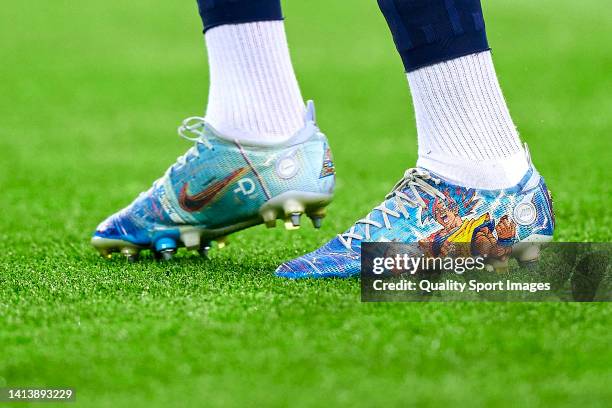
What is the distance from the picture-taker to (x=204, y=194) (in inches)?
80.6

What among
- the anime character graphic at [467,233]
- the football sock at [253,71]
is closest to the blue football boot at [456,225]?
the anime character graphic at [467,233]

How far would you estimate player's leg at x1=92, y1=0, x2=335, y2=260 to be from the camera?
1.99m

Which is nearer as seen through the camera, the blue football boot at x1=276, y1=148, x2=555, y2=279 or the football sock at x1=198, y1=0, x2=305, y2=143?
the blue football boot at x1=276, y1=148, x2=555, y2=279

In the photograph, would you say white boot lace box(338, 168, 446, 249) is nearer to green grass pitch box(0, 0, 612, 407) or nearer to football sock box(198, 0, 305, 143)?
green grass pitch box(0, 0, 612, 407)

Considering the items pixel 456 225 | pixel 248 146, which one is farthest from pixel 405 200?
pixel 248 146

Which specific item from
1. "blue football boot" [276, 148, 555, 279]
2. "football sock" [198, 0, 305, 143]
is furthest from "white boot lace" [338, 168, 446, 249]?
"football sock" [198, 0, 305, 143]

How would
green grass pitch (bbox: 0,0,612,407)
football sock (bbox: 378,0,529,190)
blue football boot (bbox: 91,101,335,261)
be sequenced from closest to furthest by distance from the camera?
green grass pitch (bbox: 0,0,612,407) < football sock (bbox: 378,0,529,190) < blue football boot (bbox: 91,101,335,261)

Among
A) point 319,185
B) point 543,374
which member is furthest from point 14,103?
point 543,374

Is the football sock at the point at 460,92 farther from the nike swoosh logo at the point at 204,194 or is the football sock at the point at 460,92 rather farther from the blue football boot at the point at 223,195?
the nike swoosh logo at the point at 204,194

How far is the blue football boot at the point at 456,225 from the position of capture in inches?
72.2

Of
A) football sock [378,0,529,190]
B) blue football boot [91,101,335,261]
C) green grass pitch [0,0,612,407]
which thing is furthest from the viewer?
blue football boot [91,101,335,261]

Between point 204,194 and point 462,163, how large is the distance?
0.48 m

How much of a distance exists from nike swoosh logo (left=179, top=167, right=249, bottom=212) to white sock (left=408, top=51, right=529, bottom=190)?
364 millimetres

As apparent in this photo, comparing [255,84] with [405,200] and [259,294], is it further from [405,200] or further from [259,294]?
[259,294]
